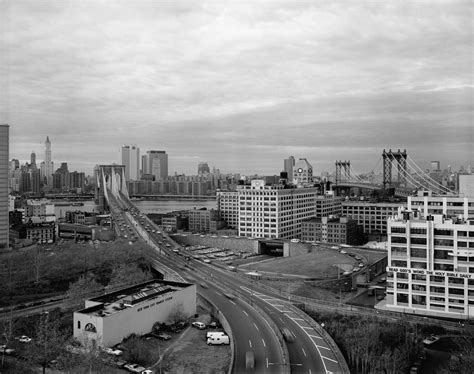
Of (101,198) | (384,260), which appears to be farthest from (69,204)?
(384,260)

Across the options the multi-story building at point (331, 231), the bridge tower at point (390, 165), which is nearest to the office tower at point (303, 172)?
the bridge tower at point (390, 165)

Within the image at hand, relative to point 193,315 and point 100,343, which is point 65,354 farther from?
point 193,315

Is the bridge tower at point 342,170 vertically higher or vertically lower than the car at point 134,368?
higher

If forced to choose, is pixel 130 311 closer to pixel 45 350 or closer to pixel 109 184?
pixel 45 350

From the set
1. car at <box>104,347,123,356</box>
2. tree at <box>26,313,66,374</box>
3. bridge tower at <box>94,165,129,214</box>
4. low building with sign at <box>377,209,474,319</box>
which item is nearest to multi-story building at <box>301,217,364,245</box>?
low building with sign at <box>377,209,474,319</box>

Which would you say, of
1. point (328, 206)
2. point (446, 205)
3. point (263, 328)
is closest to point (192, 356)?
point (263, 328)

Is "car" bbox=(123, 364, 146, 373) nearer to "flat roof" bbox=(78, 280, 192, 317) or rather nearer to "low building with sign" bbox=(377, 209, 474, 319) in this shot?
"flat roof" bbox=(78, 280, 192, 317)

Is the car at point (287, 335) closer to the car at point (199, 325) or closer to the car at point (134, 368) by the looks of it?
the car at point (199, 325)
